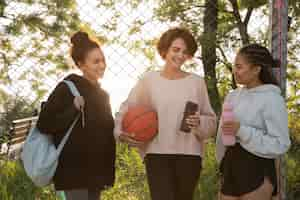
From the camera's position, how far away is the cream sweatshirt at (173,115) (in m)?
3.33

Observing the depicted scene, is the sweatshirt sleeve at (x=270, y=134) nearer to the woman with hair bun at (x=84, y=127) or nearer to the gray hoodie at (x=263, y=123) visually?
the gray hoodie at (x=263, y=123)

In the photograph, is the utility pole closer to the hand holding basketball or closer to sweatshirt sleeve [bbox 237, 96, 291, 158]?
sweatshirt sleeve [bbox 237, 96, 291, 158]

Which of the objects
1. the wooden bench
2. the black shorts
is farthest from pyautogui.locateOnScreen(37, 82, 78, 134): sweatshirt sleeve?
the wooden bench

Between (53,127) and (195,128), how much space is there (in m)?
0.74

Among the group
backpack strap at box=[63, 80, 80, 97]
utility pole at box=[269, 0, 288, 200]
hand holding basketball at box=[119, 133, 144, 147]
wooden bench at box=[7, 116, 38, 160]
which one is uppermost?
utility pole at box=[269, 0, 288, 200]

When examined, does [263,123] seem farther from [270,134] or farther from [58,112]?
[58,112]

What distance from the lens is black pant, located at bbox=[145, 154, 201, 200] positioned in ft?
10.8

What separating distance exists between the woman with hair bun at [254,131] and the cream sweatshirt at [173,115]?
7.9 inches

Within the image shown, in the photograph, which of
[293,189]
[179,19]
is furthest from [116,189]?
[179,19]

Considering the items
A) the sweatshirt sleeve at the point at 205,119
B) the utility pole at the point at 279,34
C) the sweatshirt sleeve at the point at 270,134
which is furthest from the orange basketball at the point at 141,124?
the utility pole at the point at 279,34

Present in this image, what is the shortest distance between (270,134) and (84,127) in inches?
35.7

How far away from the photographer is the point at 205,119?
3.36 meters

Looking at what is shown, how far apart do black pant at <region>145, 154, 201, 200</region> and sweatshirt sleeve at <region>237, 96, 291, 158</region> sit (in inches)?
14.9

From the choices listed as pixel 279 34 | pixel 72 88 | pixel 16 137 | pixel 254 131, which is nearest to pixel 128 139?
pixel 72 88
